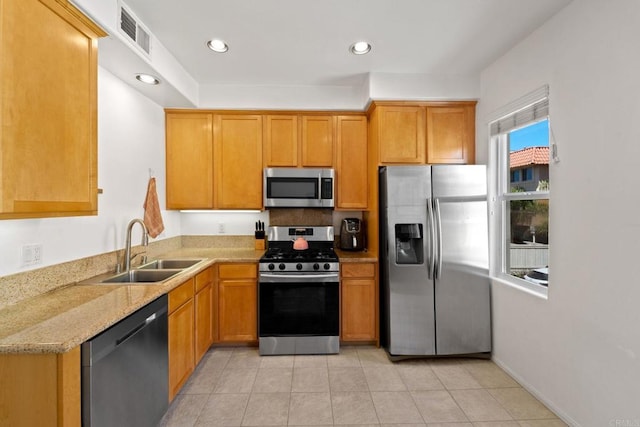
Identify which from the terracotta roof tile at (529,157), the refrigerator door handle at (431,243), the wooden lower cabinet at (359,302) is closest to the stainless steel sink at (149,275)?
the wooden lower cabinet at (359,302)

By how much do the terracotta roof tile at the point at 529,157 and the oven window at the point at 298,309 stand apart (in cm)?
191

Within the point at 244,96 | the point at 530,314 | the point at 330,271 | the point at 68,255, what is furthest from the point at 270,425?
the point at 244,96

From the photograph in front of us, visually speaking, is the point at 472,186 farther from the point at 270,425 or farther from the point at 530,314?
the point at 270,425

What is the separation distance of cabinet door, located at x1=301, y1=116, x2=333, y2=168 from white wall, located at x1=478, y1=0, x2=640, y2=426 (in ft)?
5.91

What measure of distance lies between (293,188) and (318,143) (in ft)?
1.86

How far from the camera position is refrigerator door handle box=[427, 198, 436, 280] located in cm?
280

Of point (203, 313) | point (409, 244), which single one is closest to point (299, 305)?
point (203, 313)

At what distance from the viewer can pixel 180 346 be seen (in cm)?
227

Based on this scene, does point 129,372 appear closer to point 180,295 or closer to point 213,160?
point 180,295

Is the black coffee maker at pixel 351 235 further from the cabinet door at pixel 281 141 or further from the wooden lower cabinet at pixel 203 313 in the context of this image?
the wooden lower cabinet at pixel 203 313

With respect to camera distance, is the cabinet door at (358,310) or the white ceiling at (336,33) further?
the cabinet door at (358,310)

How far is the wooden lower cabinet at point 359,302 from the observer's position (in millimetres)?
3080

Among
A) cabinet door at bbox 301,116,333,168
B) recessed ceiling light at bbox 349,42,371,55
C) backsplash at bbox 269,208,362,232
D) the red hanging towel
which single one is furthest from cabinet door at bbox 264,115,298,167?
the red hanging towel

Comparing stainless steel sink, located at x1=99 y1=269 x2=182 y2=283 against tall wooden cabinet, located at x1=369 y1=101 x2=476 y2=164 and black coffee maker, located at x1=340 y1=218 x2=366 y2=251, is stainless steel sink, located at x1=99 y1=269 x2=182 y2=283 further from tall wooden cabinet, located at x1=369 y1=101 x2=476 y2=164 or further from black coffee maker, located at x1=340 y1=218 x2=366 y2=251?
tall wooden cabinet, located at x1=369 y1=101 x2=476 y2=164
